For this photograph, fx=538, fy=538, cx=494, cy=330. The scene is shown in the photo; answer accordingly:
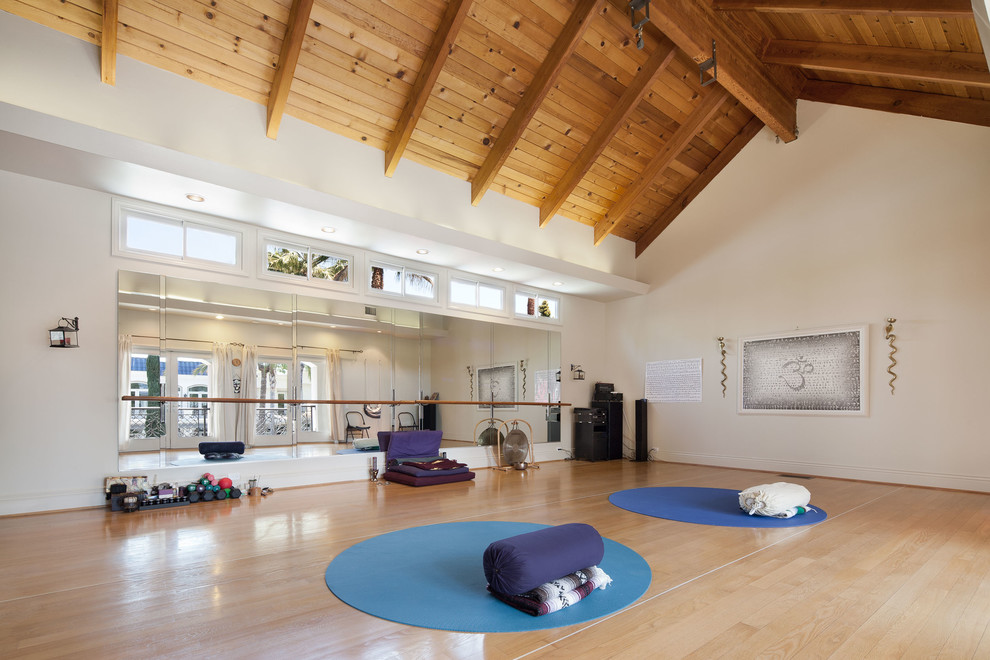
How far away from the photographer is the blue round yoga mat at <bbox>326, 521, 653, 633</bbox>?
2.46 metres

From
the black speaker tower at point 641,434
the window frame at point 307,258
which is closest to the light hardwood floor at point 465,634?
the window frame at point 307,258

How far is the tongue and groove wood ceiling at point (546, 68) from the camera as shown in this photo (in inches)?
189

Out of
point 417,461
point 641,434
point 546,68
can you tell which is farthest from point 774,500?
point 546,68

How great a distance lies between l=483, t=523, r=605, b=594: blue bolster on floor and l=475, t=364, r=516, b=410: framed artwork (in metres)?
5.24

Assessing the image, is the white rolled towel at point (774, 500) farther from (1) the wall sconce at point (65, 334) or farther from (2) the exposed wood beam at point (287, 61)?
(1) the wall sconce at point (65, 334)

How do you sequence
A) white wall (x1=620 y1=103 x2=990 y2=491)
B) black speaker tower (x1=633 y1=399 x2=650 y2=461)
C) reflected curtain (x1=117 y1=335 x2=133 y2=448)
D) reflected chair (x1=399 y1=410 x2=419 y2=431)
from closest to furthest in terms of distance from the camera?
reflected curtain (x1=117 y1=335 x2=133 y2=448) → white wall (x1=620 y1=103 x2=990 y2=491) → reflected chair (x1=399 y1=410 x2=419 y2=431) → black speaker tower (x1=633 y1=399 x2=650 y2=461)

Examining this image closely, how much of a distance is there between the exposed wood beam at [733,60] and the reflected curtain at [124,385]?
6.01 meters

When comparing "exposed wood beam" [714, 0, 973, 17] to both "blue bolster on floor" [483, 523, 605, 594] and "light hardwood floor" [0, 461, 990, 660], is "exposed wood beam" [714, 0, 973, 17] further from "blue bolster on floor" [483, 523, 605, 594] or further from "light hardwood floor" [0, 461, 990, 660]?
"blue bolster on floor" [483, 523, 605, 594]

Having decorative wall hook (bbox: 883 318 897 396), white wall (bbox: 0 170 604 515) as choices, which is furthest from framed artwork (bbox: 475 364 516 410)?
decorative wall hook (bbox: 883 318 897 396)

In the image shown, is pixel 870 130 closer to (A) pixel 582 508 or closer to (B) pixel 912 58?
(B) pixel 912 58

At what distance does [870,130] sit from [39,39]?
8.88 m

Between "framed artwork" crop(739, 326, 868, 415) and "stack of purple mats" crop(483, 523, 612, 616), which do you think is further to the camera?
"framed artwork" crop(739, 326, 868, 415)

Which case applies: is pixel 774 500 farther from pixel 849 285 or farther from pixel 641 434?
pixel 641 434

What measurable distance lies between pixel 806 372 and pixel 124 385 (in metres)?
7.98
